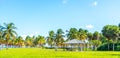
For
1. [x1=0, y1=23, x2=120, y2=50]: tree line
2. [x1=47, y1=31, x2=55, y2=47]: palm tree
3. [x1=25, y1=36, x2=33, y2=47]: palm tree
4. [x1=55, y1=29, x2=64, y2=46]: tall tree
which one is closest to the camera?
[x1=0, y1=23, x2=120, y2=50]: tree line

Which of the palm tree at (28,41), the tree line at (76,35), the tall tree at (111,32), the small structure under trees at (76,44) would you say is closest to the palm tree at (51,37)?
the tree line at (76,35)

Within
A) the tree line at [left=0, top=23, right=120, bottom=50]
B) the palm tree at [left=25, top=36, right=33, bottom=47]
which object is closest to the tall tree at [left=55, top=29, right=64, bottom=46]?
the tree line at [left=0, top=23, right=120, bottom=50]

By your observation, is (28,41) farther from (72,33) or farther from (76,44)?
(76,44)

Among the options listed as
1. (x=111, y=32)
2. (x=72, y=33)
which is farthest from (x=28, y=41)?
(x=111, y=32)

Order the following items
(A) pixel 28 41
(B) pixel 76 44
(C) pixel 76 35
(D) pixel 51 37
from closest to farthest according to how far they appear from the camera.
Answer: (B) pixel 76 44
(C) pixel 76 35
(D) pixel 51 37
(A) pixel 28 41

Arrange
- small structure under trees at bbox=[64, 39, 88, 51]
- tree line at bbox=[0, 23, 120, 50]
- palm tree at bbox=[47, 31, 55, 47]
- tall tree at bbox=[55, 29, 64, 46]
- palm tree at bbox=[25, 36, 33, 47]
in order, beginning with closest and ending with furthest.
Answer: small structure under trees at bbox=[64, 39, 88, 51]
tree line at bbox=[0, 23, 120, 50]
tall tree at bbox=[55, 29, 64, 46]
palm tree at bbox=[47, 31, 55, 47]
palm tree at bbox=[25, 36, 33, 47]

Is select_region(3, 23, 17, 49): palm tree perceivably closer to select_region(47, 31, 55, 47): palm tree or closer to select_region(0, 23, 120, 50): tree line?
select_region(0, 23, 120, 50): tree line

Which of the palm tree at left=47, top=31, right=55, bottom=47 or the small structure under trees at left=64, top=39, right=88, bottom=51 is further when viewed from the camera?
the palm tree at left=47, top=31, right=55, bottom=47

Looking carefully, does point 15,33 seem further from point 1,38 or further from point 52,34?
point 52,34

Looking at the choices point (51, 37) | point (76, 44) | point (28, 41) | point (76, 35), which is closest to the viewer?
point (76, 44)

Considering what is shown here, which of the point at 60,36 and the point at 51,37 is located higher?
the point at 60,36

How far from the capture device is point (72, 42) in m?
65.6

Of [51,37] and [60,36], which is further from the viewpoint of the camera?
[51,37]

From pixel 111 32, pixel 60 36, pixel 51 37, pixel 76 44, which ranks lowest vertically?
pixel 76 44
